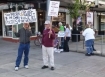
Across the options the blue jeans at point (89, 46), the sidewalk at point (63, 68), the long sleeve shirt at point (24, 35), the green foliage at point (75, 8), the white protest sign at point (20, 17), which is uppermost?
the green foliage at point (75, 8)

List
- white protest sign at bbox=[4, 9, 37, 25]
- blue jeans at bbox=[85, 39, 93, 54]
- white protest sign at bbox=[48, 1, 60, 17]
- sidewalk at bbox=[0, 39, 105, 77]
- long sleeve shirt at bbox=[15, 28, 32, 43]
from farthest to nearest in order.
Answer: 1. blue jeans at bbox=[85, 39, 93, 54]
2. white protest sign at bbox=[48, 1, 60, 17]
3. white protest sign at bbox=[4, 9, 37, 25]
4. long sleeve shirt at bbox=[15, 28, 32, 43]
5. sidewalk at bbox=[0, 39, 105, 77]

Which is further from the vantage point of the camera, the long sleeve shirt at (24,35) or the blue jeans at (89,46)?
the blue jeans at (89,46)

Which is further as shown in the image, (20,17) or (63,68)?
(20,17)

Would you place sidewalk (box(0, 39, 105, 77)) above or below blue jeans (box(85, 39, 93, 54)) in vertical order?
below

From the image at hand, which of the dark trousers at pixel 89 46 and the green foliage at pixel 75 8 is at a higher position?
the green foliage at pixel 75 8

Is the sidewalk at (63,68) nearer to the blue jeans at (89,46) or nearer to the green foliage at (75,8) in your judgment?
the blue jeans at (89,46)

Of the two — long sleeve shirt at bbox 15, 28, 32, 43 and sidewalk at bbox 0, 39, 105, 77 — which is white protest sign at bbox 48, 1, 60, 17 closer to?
long sleeve shirt at bbox 15, 28, 32, 43

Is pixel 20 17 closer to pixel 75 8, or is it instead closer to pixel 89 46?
pixel 89 46

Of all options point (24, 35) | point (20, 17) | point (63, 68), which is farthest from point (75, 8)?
point (24, 35)

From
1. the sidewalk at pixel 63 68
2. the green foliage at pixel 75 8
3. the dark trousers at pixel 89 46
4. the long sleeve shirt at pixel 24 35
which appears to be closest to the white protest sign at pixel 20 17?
the long sleeve shirt at pixel 24 35

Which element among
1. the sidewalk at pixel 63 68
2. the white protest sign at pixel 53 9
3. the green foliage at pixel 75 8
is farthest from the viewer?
the green foliage at pixel 75 8

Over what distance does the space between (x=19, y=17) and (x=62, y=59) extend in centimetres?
297

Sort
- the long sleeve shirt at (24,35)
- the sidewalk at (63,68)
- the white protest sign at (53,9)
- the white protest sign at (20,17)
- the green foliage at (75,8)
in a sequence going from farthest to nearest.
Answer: the green foliage at (75,8), the white protest sign at (53,9), the white protest sign at (20,17), the long sleeve shirt at (24,35), the sidewalk at (63,68)

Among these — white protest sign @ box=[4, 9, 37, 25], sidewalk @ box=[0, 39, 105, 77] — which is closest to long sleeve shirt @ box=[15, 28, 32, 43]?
white protest sign @ box=[4, 9, 37, 25]
